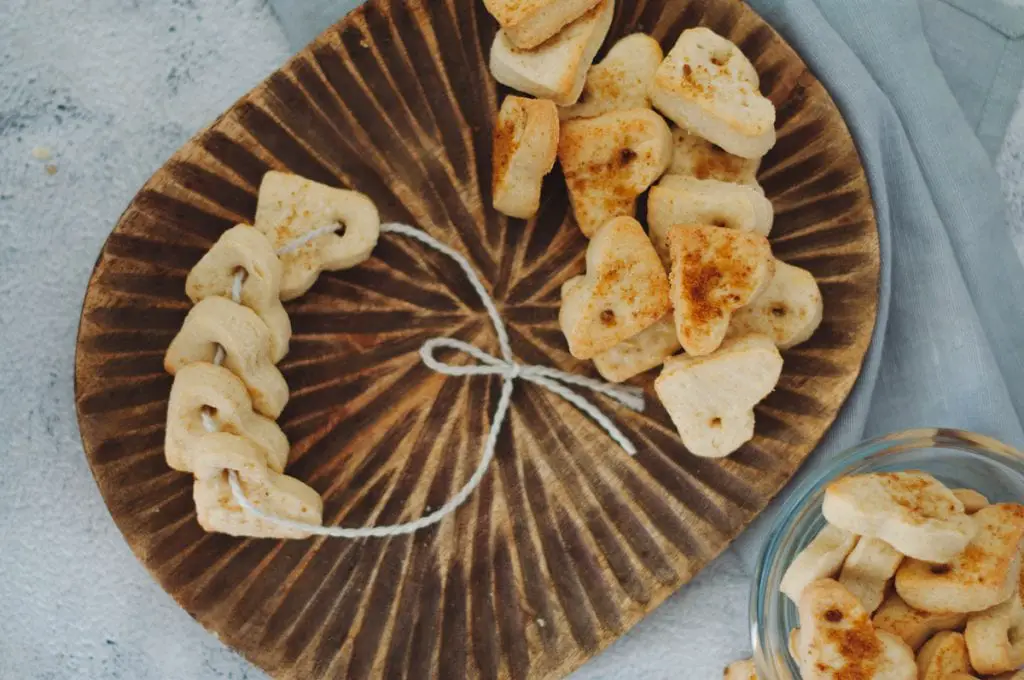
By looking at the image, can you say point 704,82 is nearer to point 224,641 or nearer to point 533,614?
point 533,614

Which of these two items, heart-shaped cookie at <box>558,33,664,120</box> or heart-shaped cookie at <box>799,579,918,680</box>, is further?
heart-shaped cookie at <box>558,33,664,120</box>

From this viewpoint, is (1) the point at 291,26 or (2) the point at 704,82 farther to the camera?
(1) the point at 291,26

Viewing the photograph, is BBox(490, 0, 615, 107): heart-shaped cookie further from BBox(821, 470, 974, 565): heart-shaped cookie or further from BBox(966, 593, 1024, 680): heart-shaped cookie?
BBox(966, 593, 1024, 680): heart-shaped cookie

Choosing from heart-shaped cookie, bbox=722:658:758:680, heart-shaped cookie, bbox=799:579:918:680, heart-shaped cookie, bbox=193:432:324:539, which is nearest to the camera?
heart-shaped cookie, bbox=799:579:918:680

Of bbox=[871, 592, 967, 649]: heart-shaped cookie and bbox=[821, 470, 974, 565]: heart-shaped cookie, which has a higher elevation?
bbox=[821, 470, 974, 565]: heart-shaped cookie

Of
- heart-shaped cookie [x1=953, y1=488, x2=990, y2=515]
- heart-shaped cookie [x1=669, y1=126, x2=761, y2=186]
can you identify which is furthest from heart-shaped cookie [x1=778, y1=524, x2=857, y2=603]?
heart-shaped cookie [x1=669, y1=126, x2=761, y2=186]

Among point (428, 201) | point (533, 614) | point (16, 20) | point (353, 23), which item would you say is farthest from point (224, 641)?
point (16, 20)

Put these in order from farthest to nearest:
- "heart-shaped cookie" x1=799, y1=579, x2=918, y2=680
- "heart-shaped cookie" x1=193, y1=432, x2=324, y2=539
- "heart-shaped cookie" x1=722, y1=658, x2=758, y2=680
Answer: "heart-shaped cookie" x1=722, y1=658, x2=758, y2=680, "heart-shaped cookie" x1=193, y1=432, x2=324, y2=539, "heart-shaped cookie" x1=799, y1=579, x2=918, y2=680

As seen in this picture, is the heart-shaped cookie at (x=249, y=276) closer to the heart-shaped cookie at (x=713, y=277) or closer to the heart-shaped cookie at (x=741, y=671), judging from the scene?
the heart-shaped cookie at (x=713, y=277)
